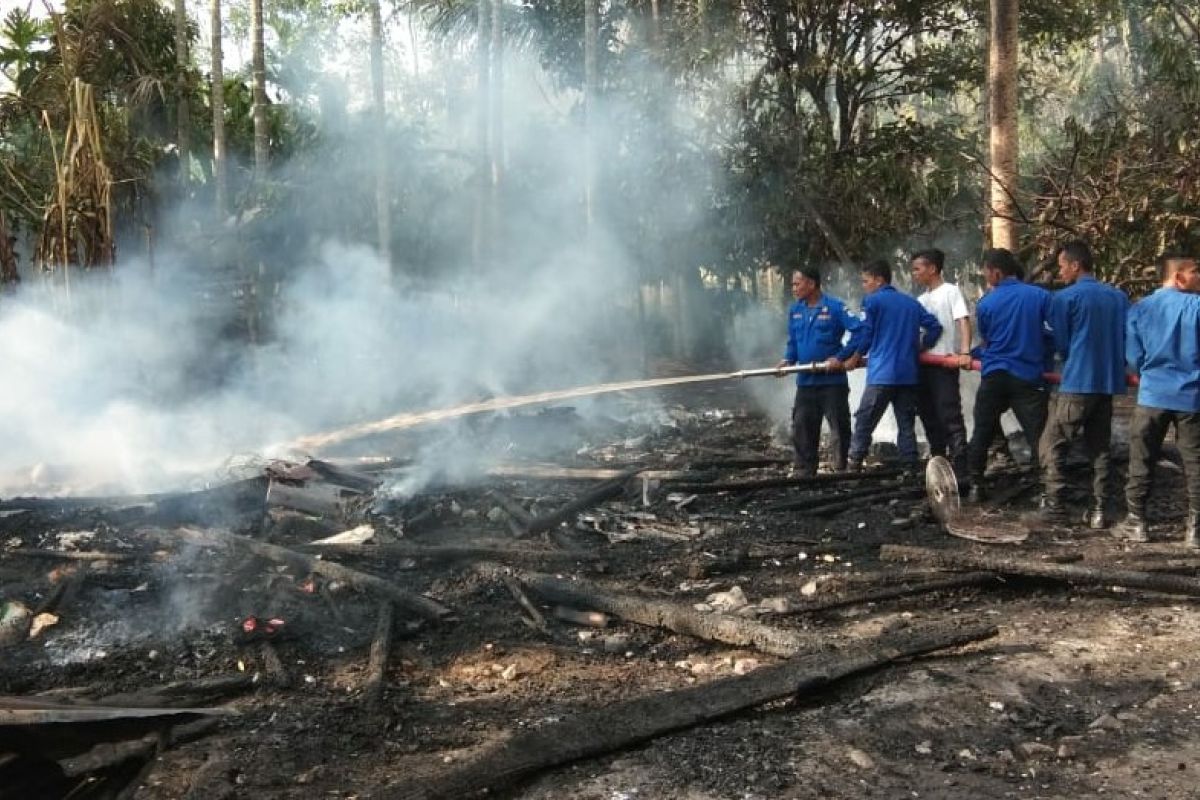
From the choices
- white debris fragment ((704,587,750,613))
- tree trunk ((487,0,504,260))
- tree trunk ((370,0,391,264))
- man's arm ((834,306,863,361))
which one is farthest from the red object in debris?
tree trunk ((487,0,504,260))

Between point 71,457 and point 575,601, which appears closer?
point 575,601

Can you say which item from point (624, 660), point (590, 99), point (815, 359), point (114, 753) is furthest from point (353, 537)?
point (590, 99)

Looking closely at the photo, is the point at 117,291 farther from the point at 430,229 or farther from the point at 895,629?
the point at 895,629

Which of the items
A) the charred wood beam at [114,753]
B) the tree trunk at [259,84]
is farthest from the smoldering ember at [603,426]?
the tree trunk at [259,84]

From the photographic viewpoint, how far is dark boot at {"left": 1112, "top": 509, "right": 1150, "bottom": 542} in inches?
238

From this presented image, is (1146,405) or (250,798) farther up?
(1146,405)

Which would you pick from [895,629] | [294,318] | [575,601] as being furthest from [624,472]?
[294,318]

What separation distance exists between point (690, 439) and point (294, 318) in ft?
27.4

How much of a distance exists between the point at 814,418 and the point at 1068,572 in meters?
3.14

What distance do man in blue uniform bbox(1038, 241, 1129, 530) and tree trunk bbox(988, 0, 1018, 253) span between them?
8.09 feet

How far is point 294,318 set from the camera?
52.3 feet

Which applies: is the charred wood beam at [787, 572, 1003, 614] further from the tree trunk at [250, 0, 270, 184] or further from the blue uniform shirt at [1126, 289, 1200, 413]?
the tree trunk at [250, 0, 270, 184]

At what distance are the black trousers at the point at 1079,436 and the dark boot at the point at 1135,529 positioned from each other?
0.30 meters

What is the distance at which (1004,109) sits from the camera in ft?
29.2
